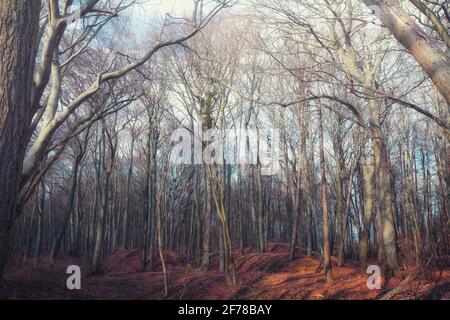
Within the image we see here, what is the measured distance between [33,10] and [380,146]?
864 centimetres

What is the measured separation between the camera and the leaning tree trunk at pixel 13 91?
8.84 ft

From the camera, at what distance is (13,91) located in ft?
9.05

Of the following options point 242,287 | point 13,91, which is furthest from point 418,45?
point 242,287

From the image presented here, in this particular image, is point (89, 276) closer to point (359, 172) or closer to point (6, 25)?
point (6, 25)

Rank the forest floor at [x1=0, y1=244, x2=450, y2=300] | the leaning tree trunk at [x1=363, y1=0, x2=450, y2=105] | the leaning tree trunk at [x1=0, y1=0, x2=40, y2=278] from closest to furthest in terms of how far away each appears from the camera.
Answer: the leaning tree trunk at [x1=0, y1=0, x2=40, y2=278], the leaning tree trunk at [x1=363, y1=0, x2=450, y2=105], the forest floor at [x1=0, y1=244, x2=450, y2=300]

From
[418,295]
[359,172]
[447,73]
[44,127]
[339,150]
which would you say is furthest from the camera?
[359,172]

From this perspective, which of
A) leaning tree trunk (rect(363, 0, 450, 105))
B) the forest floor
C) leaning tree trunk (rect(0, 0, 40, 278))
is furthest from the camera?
the forest floor

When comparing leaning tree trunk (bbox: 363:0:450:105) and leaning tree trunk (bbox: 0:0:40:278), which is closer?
leaning tree trunk (bbox: 0:0:40:278)

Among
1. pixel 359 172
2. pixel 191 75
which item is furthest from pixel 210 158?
pixel 359 172

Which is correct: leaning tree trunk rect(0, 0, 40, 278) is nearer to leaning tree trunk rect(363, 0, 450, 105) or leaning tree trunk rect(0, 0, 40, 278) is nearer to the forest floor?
leaning tree trunk rect(363, 0, 450, 105)

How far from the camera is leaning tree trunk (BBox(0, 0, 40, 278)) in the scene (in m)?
2.69

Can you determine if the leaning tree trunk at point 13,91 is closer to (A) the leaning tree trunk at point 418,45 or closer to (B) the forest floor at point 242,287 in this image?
(A) the leaning tree trunk at point 418,45

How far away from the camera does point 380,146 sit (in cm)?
945
